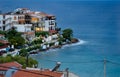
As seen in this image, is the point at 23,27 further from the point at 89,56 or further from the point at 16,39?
the point at 89,56

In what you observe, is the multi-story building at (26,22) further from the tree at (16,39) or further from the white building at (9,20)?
the tree at (16,39)

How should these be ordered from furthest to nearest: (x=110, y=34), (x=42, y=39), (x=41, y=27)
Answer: (x=110, y=34) < (x=41, y=27) < (x=42, y=39)

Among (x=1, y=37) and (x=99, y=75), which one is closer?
(x=99, y=75)

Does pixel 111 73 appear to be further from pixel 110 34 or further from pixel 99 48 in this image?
pixel 110 34

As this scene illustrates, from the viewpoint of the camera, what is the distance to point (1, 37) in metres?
25.3

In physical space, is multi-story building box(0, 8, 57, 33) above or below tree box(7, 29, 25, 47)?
above

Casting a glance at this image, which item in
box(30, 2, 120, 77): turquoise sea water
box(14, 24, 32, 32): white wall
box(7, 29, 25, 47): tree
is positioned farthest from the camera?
box(14, 24, 32, 32): white wall

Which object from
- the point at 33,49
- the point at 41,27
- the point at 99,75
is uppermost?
the point at 41,27

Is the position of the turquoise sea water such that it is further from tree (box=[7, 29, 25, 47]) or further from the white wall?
the white wall

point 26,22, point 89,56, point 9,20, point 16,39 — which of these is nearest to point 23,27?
point 9,20

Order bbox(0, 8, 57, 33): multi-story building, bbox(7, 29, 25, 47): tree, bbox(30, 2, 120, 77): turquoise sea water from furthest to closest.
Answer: bbox(0, 8, 57, 33): multi-story building → bbox(7, 29, 25, 47): tree → bbox(30, 2, 120, 77): turquoise sea water

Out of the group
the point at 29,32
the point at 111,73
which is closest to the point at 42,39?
the point at 29,32

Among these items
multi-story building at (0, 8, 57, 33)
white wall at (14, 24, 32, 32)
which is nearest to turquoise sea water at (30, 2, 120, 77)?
multi-story building at (0, 8, 57, 33)

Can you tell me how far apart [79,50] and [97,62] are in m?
4.60
